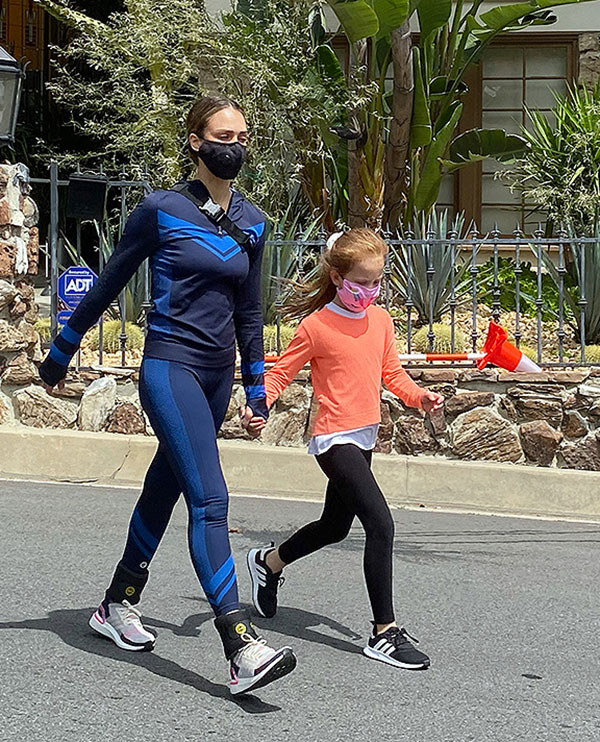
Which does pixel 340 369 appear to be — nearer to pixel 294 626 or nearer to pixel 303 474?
pixel 294 626

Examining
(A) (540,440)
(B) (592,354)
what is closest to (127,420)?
(A) (540,440)

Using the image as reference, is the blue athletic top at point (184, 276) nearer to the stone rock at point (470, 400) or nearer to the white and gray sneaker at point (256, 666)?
the white and gray sneaker at point (256, 666)

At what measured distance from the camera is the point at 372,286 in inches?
196

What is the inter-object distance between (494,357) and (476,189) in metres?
8.70

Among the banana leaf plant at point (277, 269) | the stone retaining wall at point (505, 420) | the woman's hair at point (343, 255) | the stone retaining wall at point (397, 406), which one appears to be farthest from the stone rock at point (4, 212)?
the woman's hair at point (343, 255)

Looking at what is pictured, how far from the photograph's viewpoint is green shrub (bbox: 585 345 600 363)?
30.2 ft

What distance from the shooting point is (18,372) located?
9328 millimetres

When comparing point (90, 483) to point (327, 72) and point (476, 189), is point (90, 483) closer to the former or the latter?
point (327, 72)

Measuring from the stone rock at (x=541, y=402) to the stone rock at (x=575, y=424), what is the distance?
5 centimetres

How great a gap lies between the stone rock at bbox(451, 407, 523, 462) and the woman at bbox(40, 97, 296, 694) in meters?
4.55

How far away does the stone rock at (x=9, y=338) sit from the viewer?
9258 millimetres

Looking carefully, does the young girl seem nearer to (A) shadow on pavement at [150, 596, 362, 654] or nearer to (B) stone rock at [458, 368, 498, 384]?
(A) shadow on pavement at [150, 596, 362, 654]

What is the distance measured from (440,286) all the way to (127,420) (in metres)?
2.61

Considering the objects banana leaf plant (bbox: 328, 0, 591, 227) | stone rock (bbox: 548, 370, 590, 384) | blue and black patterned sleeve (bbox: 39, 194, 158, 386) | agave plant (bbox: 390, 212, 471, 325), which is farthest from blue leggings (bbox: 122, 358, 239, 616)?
banana leaf plant (bbox: 328, 0, 591, 227)
